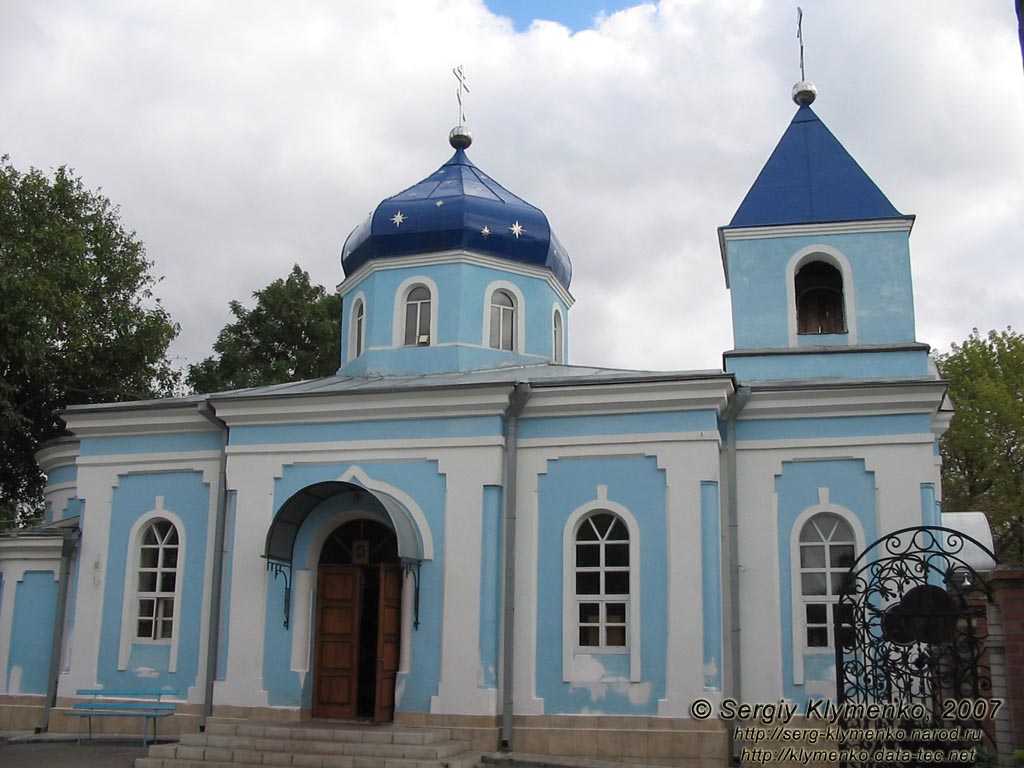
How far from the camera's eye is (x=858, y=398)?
37.6ft

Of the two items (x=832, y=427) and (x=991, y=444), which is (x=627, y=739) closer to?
(x=832, y=427)

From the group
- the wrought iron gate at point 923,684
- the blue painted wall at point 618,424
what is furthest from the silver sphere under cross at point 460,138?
the wrought iron gate at point 923,684

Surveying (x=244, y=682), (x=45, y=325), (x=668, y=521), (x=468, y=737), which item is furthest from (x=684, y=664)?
(x=45, y=325)

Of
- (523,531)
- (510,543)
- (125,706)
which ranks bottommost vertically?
(125,706)

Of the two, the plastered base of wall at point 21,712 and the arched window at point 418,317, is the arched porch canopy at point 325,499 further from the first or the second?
the plastered base of wall at point 21,712

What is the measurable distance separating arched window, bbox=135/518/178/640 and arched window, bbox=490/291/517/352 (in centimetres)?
472

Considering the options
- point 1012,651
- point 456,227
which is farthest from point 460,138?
point 1012,651

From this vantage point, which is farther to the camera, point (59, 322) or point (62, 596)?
point (59, 322)

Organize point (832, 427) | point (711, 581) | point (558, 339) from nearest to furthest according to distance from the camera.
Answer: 1. point (711, 581)
2. point (832, 427)
3. point (558, 339)

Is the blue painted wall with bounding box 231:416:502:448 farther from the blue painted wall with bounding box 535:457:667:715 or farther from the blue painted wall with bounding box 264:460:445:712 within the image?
the blue painted wall with bounding box 535:457:667:715

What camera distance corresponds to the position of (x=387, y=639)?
11.5m

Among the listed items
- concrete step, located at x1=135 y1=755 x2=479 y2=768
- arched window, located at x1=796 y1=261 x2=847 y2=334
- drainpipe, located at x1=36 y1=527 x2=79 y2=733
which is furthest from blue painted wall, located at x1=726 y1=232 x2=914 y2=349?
drainpipe, located at x1=36 y1=527 x2=79 y2=733

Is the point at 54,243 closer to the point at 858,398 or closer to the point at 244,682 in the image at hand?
the point at 244,682

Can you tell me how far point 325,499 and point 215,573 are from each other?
1572 mm
